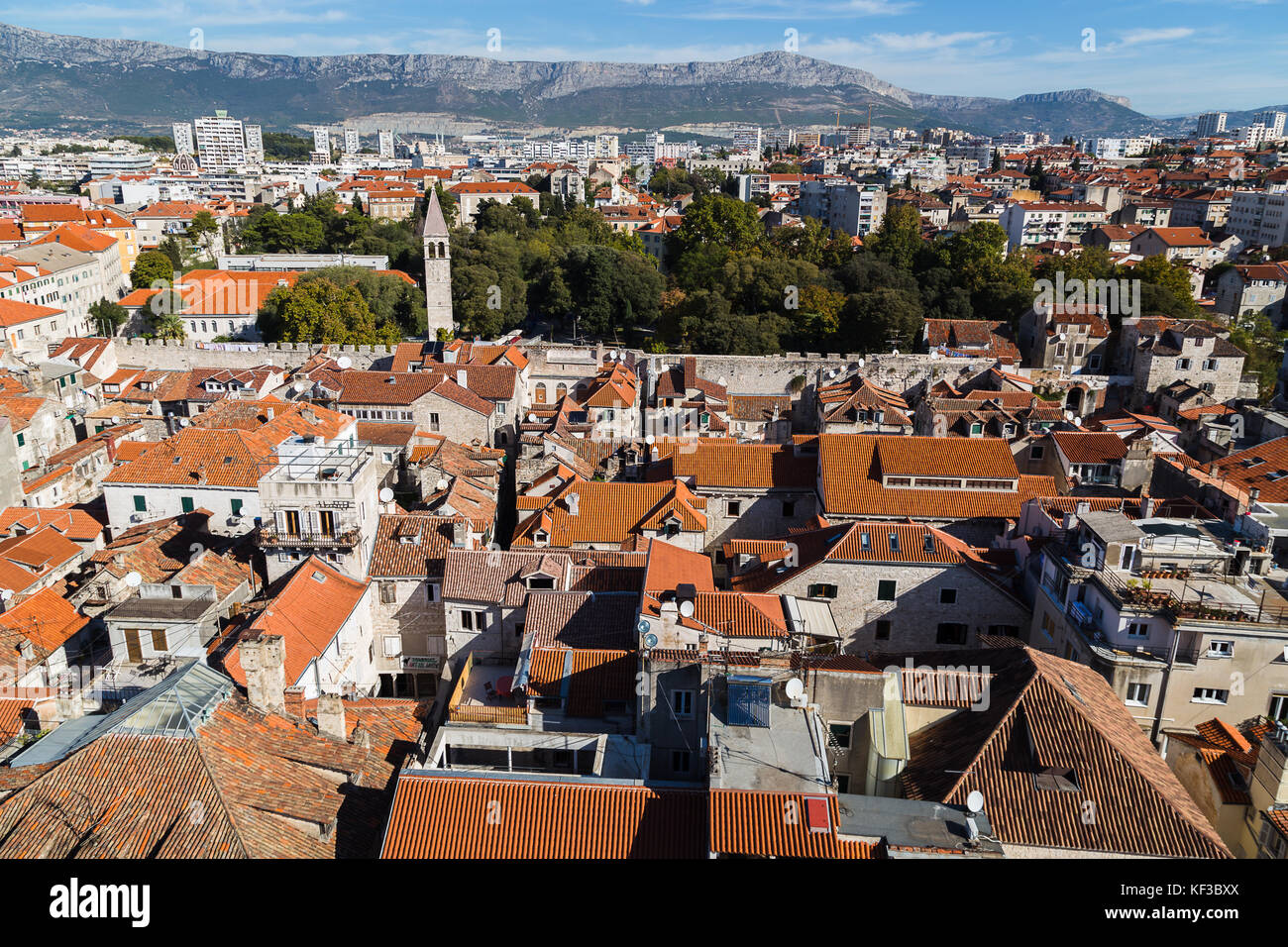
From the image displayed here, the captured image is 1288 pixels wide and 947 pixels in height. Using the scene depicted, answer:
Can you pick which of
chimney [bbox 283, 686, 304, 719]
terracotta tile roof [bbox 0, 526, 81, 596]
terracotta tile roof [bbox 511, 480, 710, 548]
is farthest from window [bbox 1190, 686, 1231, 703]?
terracotta tile roof [bbox 0, 526, 81, 596]

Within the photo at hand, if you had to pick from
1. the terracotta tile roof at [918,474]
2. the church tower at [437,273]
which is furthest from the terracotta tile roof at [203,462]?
the church tower at [437,273]

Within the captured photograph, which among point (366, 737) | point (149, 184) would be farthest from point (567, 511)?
point (149, 184)

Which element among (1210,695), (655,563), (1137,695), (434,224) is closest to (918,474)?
(1137,695)

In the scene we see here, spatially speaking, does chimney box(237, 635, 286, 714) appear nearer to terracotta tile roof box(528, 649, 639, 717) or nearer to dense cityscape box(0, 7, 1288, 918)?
dense cityscape box(0, 7, 1288, 918)

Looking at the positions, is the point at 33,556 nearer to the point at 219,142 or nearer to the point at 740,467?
the point at 740,467
